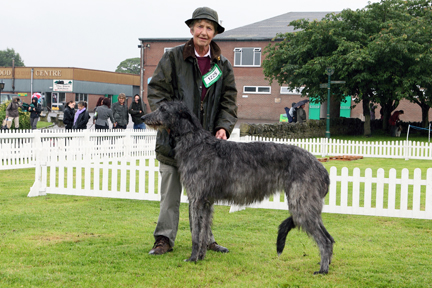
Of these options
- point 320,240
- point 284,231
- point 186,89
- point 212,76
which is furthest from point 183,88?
point 320,240

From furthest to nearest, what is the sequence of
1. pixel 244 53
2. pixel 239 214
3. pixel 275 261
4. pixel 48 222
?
1. pixel 244 53
2. pixel 239 214
3. pixel 48 222
4. pixel 275 261

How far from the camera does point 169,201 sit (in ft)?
17.7

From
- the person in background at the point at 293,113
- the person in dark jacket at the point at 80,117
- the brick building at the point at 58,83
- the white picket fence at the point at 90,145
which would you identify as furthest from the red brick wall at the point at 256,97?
the person in dark jacket at the point at 80,117

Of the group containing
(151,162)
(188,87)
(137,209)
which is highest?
(188,87)

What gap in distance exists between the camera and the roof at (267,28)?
44.6m

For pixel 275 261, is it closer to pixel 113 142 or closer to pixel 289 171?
pixel 289 171

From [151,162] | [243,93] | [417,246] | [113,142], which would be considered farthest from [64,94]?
[417,246]

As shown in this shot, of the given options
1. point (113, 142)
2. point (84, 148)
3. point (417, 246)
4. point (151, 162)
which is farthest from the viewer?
point (113, 142)

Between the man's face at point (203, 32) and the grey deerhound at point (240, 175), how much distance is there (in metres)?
0.80

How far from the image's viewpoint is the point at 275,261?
5.04m

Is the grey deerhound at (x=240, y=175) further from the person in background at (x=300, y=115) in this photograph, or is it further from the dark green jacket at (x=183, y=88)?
the person in background at (x=300, y=115)

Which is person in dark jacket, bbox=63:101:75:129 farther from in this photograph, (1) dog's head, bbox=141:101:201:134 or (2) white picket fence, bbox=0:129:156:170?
(1) dog's head, bbox=141:101:201:134

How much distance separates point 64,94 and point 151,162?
54.3 meters

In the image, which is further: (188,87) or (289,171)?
(188,87)
